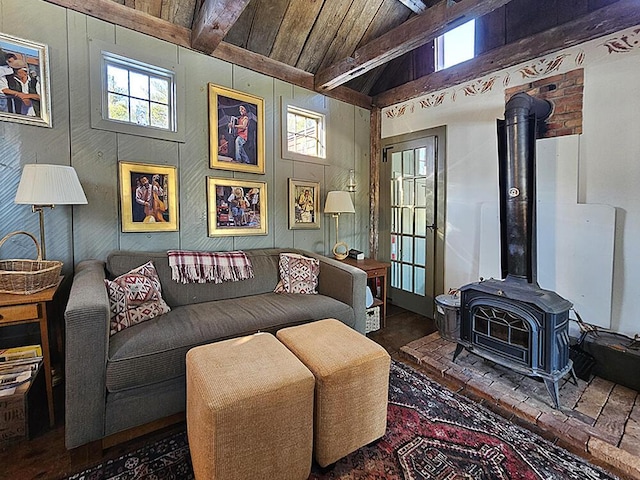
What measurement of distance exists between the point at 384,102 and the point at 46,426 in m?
4.12

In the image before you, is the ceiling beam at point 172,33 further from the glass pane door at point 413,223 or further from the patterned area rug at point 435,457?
the patterned area rug at point 435,457

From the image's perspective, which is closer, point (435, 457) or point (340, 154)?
point (435, 457)

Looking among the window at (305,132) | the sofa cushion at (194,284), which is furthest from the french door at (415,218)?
the sofa cushion at (194,284)

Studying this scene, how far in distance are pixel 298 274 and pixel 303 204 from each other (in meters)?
0.98

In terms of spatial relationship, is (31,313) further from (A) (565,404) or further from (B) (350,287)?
(A) (565,404)

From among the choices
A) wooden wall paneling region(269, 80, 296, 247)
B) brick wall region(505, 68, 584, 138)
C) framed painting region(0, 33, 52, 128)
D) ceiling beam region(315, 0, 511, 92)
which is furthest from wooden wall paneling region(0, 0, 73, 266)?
brick wall region(505, 68, 584, 138)

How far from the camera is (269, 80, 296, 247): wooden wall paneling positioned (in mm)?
3146

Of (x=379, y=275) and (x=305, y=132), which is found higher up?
(x=305, y=132)

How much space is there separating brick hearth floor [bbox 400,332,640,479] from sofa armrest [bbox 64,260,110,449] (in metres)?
2.08

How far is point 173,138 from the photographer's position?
2.57 m

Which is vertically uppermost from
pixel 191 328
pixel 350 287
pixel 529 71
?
pixel 529 71

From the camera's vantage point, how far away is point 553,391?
1.84 metres

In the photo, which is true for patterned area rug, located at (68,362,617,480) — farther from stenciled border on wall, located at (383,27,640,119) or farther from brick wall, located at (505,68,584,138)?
stenciled border on wall, located at (383,27,640,119)

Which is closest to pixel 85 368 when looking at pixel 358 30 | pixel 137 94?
pixel 137 94
